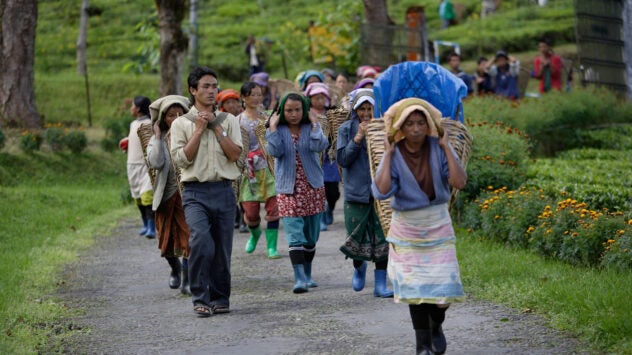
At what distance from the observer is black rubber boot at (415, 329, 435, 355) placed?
6.80m

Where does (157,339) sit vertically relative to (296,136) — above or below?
below

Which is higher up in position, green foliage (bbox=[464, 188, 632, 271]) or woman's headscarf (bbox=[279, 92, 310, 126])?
woman's headscarf (bbox=[279, 92, 310, 126])

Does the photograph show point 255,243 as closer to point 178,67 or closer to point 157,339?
point 157,339

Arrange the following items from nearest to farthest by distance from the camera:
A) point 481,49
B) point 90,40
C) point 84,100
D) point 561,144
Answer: point 561,144
point 84,100
point 481,49
point 90,40

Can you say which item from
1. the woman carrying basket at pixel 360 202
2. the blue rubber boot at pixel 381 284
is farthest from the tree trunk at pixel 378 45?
the blue rubber boot at pixel 381 284

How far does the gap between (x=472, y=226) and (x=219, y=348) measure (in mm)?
5224

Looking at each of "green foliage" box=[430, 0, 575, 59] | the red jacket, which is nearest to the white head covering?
the red jacket

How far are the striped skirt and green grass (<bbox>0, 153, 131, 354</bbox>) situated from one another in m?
2.75

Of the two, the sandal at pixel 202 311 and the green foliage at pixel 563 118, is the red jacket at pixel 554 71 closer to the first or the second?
the green foliage at pixel 563 118

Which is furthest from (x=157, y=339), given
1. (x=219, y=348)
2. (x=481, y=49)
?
(x=481, y=49)

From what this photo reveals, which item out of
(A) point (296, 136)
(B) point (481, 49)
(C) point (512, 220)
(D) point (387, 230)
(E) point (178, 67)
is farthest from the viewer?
(B) point (481, 49)

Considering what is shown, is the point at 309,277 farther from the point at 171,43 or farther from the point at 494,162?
the point at 171,43

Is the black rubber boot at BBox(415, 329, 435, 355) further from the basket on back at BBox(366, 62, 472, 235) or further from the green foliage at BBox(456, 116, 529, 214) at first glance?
the green foliage at BBox(456, 116, 529, 214)

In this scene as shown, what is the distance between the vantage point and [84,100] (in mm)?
30297
